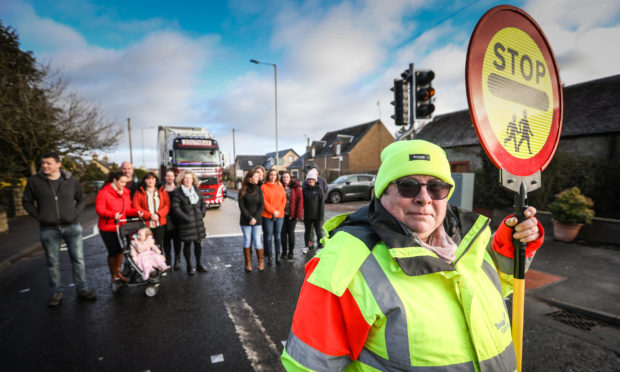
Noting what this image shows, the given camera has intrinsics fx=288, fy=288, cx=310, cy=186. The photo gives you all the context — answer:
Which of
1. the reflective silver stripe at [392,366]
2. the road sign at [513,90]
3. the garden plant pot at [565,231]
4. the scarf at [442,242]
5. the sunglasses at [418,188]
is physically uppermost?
the road sign at [513,90]

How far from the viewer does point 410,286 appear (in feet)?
3.57

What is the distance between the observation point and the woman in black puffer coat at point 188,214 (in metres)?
5.35

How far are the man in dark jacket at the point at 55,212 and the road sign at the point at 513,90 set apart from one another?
5.00 metres

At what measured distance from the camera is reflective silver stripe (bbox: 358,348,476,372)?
1022 mm

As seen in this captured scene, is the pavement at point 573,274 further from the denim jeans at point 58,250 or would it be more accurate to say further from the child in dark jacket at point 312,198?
the child in dark jacket at point 312,198

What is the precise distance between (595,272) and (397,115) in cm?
453

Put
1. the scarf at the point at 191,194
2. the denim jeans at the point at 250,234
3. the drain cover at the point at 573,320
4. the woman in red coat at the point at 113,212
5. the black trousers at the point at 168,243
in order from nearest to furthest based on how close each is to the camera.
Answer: the drain cover at the point at 573,320, the woman in red coat at the point at 113,212, the scarf at the point at 191,194, the denim jeans at the point at 250,234, the black trousers at the point at 168,243

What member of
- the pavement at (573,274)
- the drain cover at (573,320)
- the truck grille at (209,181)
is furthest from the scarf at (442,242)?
the truck grille at (209,181)

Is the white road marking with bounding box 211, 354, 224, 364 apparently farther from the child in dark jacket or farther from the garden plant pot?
the garden plant pot

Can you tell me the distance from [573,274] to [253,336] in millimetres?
5574

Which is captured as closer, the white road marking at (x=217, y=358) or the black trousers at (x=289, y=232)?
the white road marking at (x=217, y=358)

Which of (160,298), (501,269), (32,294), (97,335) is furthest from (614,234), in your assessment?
(32,294)

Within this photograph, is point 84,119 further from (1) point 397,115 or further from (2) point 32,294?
(1) point 397,115

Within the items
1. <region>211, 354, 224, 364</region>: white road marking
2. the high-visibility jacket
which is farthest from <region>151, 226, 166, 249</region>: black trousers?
the high-visibility jacket
